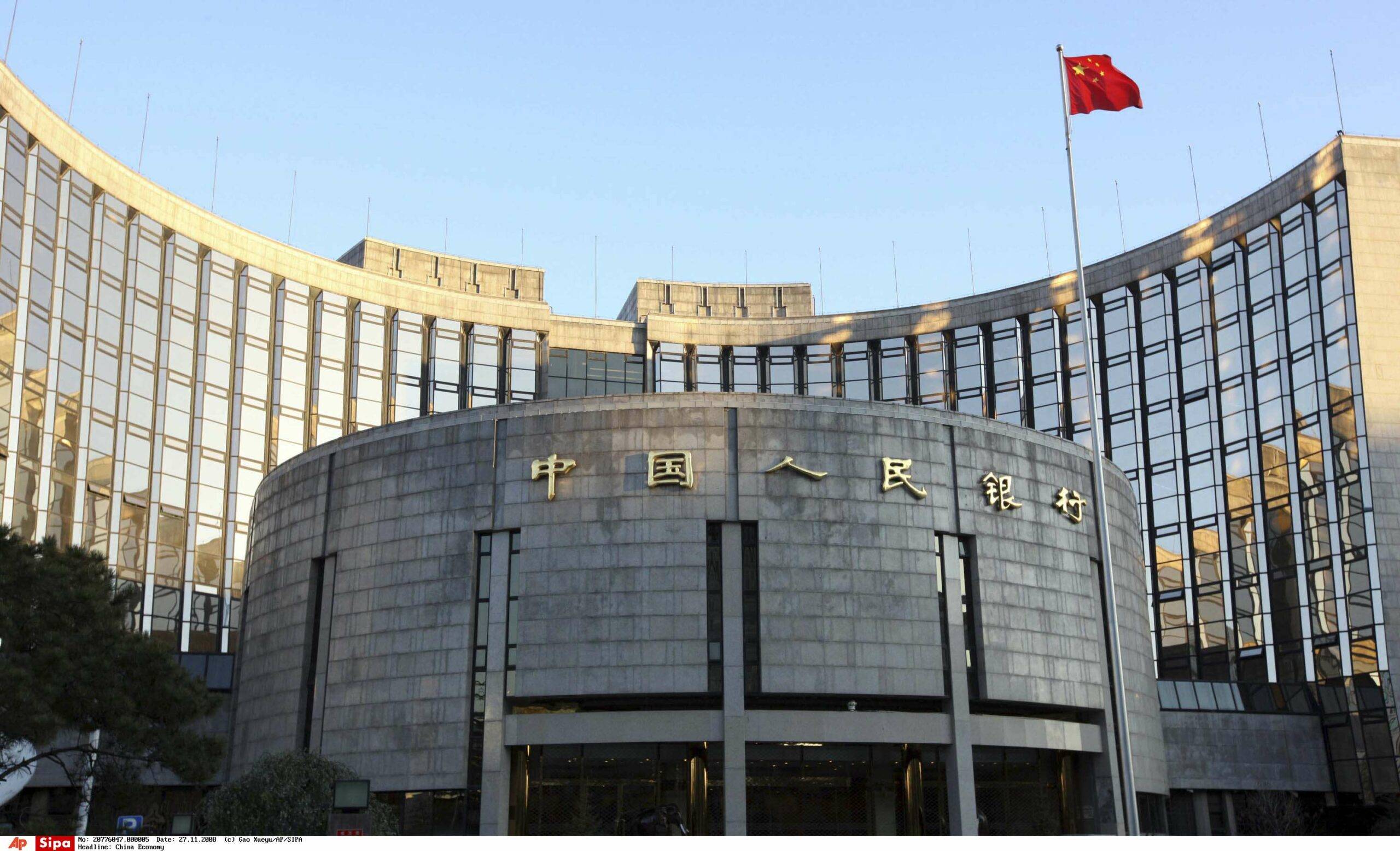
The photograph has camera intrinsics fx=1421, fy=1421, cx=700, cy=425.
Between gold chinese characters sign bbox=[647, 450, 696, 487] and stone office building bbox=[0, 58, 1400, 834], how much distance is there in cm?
14

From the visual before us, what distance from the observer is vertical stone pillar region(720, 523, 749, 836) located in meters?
47.0

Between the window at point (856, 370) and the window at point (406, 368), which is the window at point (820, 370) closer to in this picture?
the window at point (856, 370)

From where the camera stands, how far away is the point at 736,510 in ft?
166

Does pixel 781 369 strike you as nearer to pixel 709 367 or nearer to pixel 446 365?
Result: pixel 709 367

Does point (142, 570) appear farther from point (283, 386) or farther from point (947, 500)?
point (947, 500)

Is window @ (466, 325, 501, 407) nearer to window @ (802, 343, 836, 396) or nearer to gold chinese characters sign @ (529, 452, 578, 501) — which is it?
window @ (802, 343, 836, 396)

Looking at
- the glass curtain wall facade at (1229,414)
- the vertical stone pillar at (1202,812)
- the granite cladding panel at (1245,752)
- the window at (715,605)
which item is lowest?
the vertical stone pillar at (1202,812)

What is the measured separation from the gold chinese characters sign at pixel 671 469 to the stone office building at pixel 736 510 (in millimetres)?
142

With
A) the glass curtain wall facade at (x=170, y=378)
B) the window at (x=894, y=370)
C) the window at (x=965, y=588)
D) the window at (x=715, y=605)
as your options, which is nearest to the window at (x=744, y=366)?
the window at (x=894, y=370)

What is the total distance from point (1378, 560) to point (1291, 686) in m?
7.94

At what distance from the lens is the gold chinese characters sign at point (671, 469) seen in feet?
166

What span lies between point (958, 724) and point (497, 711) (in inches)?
634

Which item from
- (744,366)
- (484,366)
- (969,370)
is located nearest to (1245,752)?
(969,370)

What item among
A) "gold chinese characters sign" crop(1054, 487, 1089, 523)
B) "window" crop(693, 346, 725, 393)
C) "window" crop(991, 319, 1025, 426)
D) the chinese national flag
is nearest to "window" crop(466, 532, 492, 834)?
"gold chinese characters sign" crop(1054, 487, 1089, 523)
